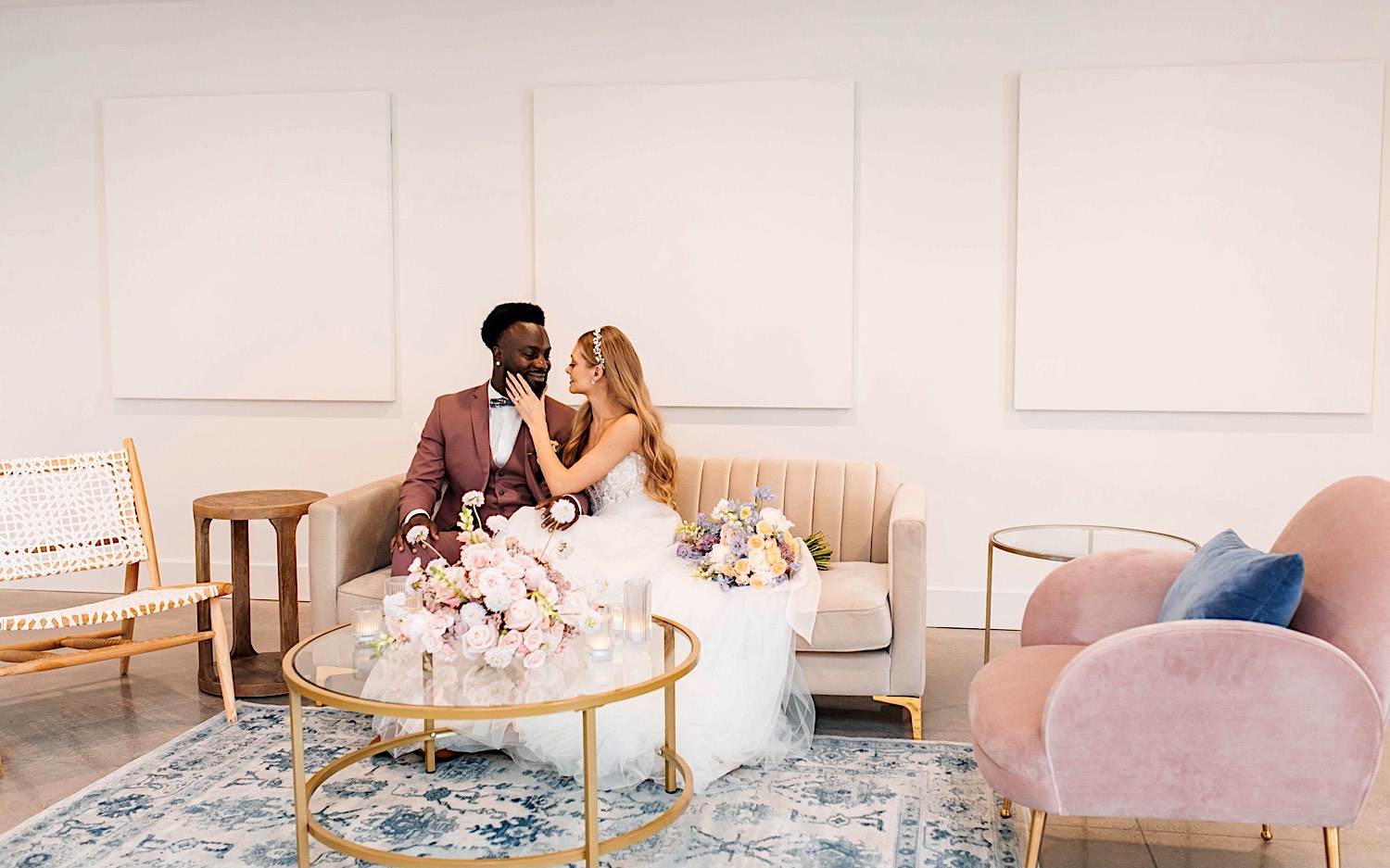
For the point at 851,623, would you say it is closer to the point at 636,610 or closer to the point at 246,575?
the point at 636,610

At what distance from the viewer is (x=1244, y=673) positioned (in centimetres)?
242

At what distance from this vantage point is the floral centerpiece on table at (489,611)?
8.87ft

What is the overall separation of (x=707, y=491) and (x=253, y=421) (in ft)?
8.18

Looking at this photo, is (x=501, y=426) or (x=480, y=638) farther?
(x=501, y=426)

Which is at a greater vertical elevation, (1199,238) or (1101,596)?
(1199,238)

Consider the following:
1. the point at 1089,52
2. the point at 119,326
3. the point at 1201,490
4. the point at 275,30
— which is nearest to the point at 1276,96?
the point at 1089,52

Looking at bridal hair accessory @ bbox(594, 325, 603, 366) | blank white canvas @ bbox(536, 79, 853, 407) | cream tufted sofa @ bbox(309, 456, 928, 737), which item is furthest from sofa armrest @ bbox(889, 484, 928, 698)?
blank white canvas @ bbox(536, 79, 853, 407)

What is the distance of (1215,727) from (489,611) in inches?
64.5

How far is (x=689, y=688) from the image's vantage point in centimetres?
333

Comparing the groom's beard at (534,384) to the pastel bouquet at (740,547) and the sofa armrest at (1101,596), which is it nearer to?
the pastel bouquet at (740,547)

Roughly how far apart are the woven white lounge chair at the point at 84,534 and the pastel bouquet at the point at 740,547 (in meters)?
1.61

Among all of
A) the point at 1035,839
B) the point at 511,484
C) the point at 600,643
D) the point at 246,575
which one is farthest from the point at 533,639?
the point at 246,575

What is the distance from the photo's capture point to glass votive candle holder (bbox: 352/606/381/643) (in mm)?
2979

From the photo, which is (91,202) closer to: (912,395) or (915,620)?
(912,395)
